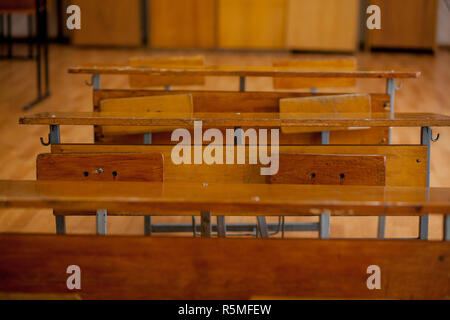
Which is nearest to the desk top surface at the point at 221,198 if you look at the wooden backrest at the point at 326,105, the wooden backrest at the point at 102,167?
the wooden backrest at the point at 102,167

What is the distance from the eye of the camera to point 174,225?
8.69 feet

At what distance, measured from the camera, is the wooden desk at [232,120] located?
6.05 feet

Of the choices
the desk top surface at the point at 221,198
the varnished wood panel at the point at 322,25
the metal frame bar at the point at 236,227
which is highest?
the varnished wood panel at the point at 322,25

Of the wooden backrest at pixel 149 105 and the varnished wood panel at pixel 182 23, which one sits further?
the varnished wood panel at pixel 182 23

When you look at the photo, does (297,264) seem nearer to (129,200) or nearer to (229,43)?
(129,200)

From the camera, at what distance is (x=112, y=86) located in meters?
5.92

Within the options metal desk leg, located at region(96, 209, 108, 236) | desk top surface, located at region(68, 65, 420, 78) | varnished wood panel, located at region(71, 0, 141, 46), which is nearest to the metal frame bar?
desk top surface, located at region(68, 65, 420, 78)

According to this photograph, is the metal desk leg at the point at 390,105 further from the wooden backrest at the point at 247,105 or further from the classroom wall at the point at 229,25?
the classroom wall at the point at 229,25

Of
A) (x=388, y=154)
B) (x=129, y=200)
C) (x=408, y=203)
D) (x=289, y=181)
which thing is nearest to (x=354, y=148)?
(x=388, y=154)

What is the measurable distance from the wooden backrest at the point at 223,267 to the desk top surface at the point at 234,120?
69 cm

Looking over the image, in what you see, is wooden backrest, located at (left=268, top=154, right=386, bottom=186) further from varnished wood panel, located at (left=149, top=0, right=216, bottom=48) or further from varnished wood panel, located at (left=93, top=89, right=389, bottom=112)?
varnished wood panel, located at (left=149, top=0, right=216, bottom=48)

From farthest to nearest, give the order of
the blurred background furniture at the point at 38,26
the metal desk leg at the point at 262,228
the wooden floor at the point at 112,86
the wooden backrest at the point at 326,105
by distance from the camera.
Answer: the blurred background furniture at the point at 38,26 < the wooden floor at the point at 112,86 < the wooden backrest at the point at 326,105 < the metal desk leg at the point at 262,228

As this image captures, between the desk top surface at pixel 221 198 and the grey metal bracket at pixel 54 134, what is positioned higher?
the grey metal bracket at pixel 54 134

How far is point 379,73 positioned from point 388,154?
0.72 m
